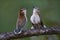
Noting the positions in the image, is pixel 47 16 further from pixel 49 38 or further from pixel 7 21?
pixel 49 38

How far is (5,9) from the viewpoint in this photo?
2141 mm

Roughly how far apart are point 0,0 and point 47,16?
0.49m

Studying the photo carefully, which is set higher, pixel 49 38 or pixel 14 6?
pixel 14 6

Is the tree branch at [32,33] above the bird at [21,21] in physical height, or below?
below

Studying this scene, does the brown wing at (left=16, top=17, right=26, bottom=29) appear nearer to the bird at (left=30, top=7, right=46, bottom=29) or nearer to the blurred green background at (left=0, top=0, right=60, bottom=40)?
the bird at (left=30, top=7, right=46, bottom=29)

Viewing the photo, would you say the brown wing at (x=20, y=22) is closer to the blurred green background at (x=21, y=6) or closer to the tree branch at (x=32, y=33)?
the tree branch at (x=32, y=33)

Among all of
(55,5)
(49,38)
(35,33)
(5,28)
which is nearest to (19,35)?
(35,33)

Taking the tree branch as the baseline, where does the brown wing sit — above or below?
above

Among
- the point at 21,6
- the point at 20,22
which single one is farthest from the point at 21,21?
the point at 21,6

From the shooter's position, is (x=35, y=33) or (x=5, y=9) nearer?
(x=35, y=33)

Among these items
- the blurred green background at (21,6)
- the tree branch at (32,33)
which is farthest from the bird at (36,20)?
the blurred green background at (21,6)

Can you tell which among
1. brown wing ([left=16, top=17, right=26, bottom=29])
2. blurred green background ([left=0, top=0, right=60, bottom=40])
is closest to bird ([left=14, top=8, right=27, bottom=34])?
brown wing ([left=16, top=17, right=26, bottom=29])

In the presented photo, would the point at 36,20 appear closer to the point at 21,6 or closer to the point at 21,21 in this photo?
the point at 21,21

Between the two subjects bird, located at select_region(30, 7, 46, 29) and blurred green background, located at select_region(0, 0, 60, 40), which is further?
blurred green background, located at select_region(0, 0, 60, 40)
